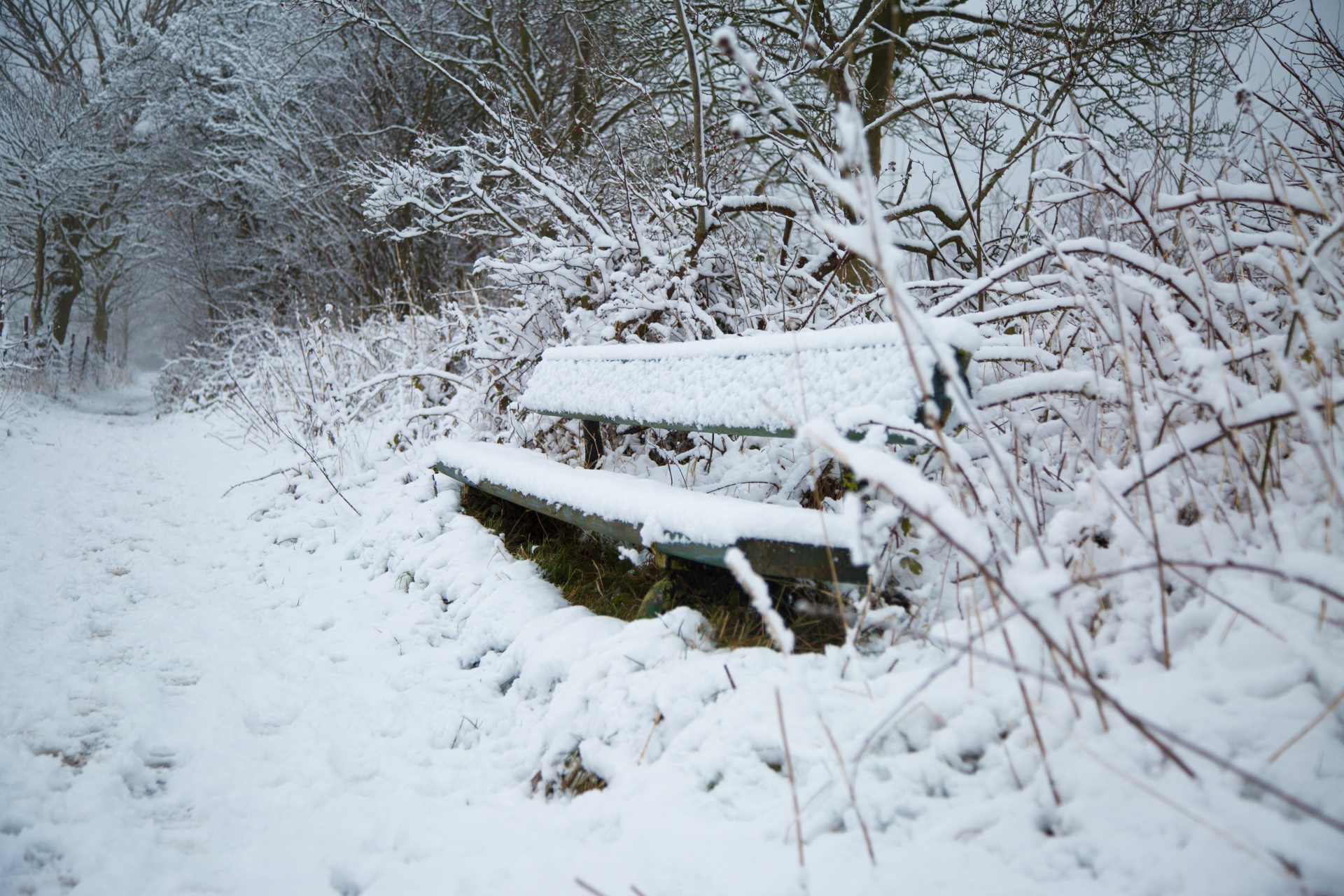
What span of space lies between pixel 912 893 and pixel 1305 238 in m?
1.33

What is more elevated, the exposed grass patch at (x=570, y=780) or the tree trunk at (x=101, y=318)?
the tree trunk at (x=101, y=318)

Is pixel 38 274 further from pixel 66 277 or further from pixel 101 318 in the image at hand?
pixel 101 318

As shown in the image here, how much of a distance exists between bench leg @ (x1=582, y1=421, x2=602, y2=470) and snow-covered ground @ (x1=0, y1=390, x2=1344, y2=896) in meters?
0.56

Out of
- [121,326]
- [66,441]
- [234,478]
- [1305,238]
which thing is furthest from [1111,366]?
[121,326]

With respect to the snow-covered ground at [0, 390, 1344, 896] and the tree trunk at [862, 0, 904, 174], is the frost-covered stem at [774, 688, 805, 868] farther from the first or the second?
the tree trunk at [862, 0, 904, 174]

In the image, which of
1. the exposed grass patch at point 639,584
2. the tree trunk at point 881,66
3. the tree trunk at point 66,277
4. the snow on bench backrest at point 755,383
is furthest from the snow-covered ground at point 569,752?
the tree trunk at point 66,277

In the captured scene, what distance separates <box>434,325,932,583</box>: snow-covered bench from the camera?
4.31 ft

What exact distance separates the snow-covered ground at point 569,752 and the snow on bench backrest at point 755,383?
1.66ft

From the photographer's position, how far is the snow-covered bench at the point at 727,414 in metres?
1.31

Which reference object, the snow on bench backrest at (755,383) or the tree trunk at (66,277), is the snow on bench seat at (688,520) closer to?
the snow on bench backrest at (755,383)

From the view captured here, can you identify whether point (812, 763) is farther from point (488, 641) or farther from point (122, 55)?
point (122, 55)

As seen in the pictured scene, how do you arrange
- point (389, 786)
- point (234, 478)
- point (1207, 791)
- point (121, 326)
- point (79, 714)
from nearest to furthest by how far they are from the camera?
point (1207, 791)
point (389, 786)
point (79, 714)
point (234, 478)
point (121, 326)

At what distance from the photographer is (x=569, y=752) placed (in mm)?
1440

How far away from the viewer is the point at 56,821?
4.31 feet
